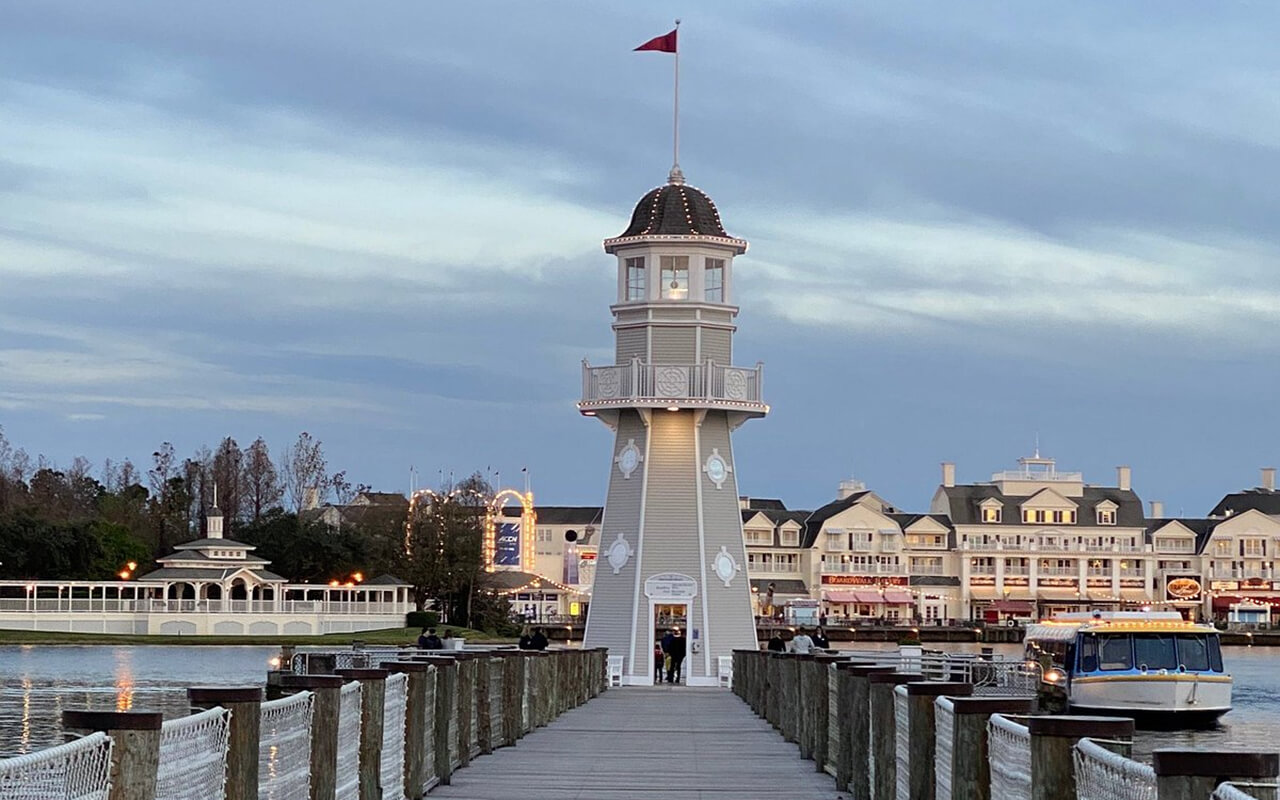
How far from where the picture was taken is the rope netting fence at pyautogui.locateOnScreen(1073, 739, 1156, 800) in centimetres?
813

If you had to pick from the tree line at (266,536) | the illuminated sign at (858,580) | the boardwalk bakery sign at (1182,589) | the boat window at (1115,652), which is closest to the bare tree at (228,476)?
the tree line at (266,536)

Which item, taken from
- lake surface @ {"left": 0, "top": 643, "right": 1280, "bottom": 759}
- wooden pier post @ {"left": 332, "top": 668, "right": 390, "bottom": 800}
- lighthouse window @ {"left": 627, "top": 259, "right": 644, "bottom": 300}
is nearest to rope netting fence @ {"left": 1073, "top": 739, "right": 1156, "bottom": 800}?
wooden pier post @ {"left": 332, "top": 668, "right": 390, "bottom": 800}

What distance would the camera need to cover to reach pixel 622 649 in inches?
2068

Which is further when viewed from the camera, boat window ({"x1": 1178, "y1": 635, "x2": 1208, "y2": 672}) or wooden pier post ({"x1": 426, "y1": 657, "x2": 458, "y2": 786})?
boat window ({"x1": 1178, "y1": 635, "x2": 1208, "y2": 672})

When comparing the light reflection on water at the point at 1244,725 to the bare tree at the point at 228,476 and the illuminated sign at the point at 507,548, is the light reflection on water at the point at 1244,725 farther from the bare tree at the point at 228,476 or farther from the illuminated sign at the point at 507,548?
the bare tree at the point at 228,476

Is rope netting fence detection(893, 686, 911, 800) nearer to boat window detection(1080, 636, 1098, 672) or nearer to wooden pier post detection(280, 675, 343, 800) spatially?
wooden pier post detection(280, 675, 343, 800)

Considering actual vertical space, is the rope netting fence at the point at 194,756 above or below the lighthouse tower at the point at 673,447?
below

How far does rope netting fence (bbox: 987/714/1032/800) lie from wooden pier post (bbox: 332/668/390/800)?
4.80 meters

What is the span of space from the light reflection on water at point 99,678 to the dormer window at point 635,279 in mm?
13796

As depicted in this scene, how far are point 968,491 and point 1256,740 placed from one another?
397 feet

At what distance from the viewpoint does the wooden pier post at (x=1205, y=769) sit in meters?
7.25

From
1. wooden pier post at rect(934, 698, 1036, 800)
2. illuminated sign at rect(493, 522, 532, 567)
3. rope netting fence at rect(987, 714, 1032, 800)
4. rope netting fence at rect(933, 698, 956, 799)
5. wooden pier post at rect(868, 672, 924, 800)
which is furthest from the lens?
illuminated sign at rect(493, 522, 532, 567)

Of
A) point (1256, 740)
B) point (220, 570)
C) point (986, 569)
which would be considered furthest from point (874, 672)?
point (986, 569)

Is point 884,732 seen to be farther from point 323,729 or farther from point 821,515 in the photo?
point 821,515
